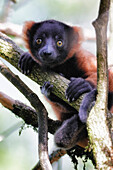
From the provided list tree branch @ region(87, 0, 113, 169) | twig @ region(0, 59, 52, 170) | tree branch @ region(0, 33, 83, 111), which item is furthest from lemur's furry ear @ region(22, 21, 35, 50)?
tree branch @ region(87, 0, 113, 169)

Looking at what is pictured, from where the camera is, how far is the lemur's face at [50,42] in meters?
2.97

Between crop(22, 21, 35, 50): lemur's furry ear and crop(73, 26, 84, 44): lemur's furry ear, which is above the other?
crop(22, 21, 35, 50): lemur's furry ear

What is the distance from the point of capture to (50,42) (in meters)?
3.03

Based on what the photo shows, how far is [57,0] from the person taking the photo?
26.8ft

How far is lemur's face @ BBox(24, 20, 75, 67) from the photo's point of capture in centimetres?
297

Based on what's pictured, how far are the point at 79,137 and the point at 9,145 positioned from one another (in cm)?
456

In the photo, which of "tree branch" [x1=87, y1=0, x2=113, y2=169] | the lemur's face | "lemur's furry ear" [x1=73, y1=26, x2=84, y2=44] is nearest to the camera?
"tree branch" [x1=87, y1=0, x2=113, y2=169]

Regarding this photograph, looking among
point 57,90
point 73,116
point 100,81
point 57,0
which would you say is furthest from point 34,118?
point 57,0

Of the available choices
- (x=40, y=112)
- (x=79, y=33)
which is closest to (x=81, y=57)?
(x=79, y=33)

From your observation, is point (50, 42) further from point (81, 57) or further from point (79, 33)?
point (79, 33)

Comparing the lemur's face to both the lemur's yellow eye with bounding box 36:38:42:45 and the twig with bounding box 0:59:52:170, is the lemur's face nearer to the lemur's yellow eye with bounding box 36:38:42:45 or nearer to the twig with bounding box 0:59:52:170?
the lemur's yellow eye with bounding box 36:38:42:45

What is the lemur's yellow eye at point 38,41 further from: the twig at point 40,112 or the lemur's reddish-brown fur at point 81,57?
the twig at point 40,112

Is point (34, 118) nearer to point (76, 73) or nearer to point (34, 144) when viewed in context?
point (76, 73)

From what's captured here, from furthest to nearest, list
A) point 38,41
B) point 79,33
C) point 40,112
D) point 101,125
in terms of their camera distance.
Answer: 1. point 79,33
2. point 38,41
3. point 40,112
4. point 101,125
